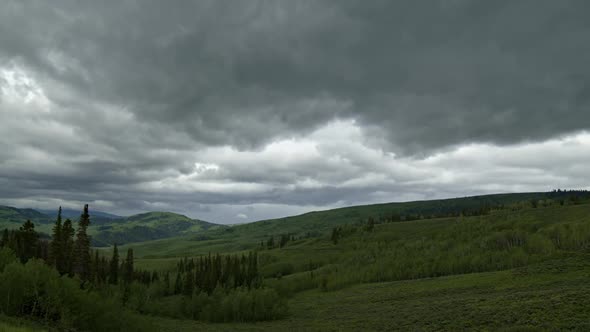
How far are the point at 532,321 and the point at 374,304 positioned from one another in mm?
39721

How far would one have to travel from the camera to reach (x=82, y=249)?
238 ft

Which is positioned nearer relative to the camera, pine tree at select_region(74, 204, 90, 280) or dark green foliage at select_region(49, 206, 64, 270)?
dark green foliage at select_region(49, 206, 64, 270)

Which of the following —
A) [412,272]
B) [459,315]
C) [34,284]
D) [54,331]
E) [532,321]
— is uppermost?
[34,284]

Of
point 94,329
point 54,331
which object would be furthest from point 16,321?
point 94,329

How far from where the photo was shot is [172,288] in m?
122

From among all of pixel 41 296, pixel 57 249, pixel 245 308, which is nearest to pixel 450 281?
pixel 245 308

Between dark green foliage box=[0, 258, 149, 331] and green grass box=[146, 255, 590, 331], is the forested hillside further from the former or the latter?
green grass box=[146, 255, 590, 331]

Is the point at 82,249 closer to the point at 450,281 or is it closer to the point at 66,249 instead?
the point at 66,249

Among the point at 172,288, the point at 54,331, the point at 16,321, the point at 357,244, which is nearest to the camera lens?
the point at 16,321

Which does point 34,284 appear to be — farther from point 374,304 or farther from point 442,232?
point 442,232

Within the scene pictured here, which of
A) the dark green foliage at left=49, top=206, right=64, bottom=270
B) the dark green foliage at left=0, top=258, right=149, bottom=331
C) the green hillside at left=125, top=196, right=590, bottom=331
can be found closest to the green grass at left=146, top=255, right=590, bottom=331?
the green hillside at left=125, top=196, right=590, bottom=331

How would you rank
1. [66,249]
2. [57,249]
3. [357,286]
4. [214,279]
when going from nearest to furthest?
[57,249], [66,249], [357,286], [214,279]

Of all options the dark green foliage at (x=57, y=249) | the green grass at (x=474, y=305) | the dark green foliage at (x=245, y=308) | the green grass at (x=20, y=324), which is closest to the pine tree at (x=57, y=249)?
the dark green foliage at (x=57, y=249)

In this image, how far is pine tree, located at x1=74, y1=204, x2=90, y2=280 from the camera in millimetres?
68812
